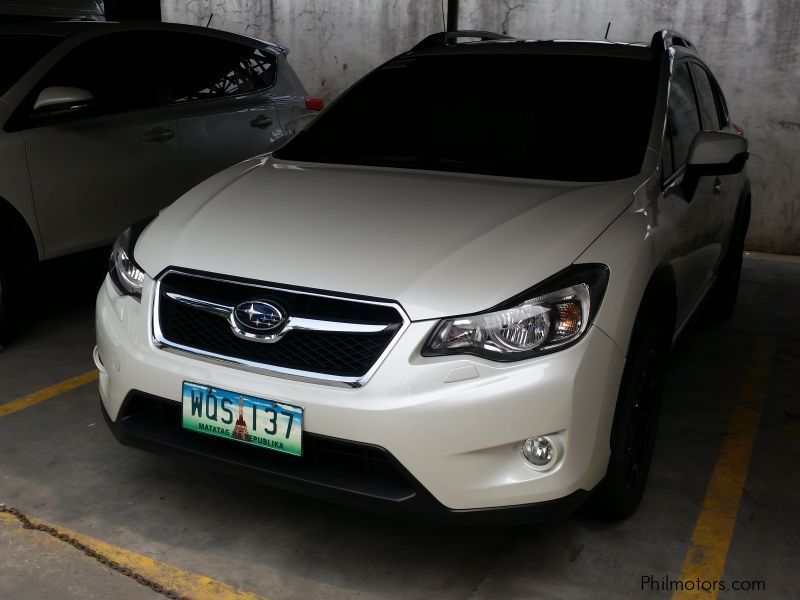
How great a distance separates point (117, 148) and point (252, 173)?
74.9 inches

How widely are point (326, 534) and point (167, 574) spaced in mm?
532

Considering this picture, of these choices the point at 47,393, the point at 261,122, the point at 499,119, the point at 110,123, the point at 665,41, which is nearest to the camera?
the point at 499,119

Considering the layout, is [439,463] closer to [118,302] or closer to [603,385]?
[603,385]

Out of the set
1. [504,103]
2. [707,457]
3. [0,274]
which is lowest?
[707,457]

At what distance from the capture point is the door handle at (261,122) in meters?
6.09

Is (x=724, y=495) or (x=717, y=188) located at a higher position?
(x=717, y=188)

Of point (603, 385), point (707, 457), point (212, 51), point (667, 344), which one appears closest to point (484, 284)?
point (603, 385)

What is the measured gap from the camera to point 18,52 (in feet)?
16.5

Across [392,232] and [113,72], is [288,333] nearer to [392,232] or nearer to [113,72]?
[392,232]

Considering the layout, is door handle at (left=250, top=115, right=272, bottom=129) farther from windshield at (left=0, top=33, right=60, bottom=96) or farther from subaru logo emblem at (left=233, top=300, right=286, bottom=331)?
subaru logo emblem at (left=233, top=300, right=286, bottom=331)

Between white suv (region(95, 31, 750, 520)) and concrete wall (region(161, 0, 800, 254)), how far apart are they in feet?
14.4

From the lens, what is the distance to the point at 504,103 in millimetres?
3762

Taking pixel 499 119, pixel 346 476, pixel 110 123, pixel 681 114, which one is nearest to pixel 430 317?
pixel 346 476

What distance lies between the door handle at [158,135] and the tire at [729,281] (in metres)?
3.23
